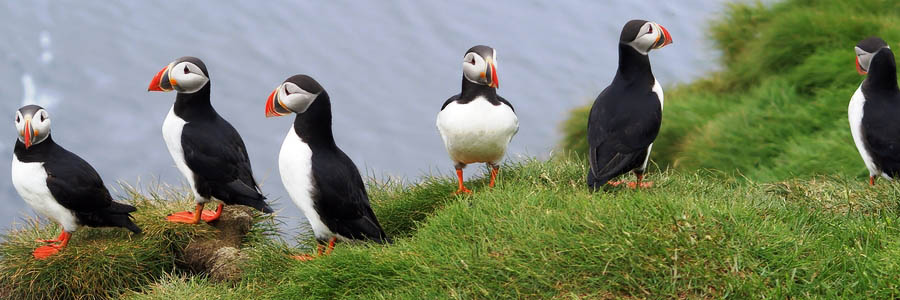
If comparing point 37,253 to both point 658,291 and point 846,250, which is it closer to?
point 658,291

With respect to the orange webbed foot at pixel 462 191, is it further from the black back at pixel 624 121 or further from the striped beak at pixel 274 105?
the striped beak at pixel 274 105

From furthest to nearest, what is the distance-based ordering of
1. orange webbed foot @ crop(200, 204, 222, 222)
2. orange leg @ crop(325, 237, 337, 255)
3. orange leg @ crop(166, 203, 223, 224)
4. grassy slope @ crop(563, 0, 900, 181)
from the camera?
grassy slope @ crop(563, 0, 900, 181), orange webbed foot @ crop(200, 204, 222, 222), orange leg @ crop(166, 203, 223, 224), orange leg @ crop(325, 237, 337, 255)

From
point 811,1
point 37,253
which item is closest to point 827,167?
point 811,1

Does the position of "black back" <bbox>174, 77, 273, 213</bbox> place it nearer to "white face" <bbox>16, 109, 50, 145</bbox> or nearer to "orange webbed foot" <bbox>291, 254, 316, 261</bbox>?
"orange webbed foot" <bbox>291, 254, 316, 261</bbox>

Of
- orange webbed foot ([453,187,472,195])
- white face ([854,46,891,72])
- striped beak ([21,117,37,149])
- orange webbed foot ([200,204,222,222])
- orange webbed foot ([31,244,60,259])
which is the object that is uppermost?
striped beak ([21,117,37,149])

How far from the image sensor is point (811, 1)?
11148mm

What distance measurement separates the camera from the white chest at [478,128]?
557cm

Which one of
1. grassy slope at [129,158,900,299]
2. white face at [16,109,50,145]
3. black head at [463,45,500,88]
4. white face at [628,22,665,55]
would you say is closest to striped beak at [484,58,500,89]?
black head at [463,45,500,88]

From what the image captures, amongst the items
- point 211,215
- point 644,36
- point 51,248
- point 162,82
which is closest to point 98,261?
point 51,248

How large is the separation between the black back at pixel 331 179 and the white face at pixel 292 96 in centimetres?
4

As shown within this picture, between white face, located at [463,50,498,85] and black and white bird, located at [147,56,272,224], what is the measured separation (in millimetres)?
1424

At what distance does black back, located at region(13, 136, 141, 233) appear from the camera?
550 centimetres

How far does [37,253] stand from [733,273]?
407cm

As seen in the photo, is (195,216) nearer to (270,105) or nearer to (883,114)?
(270,105)
